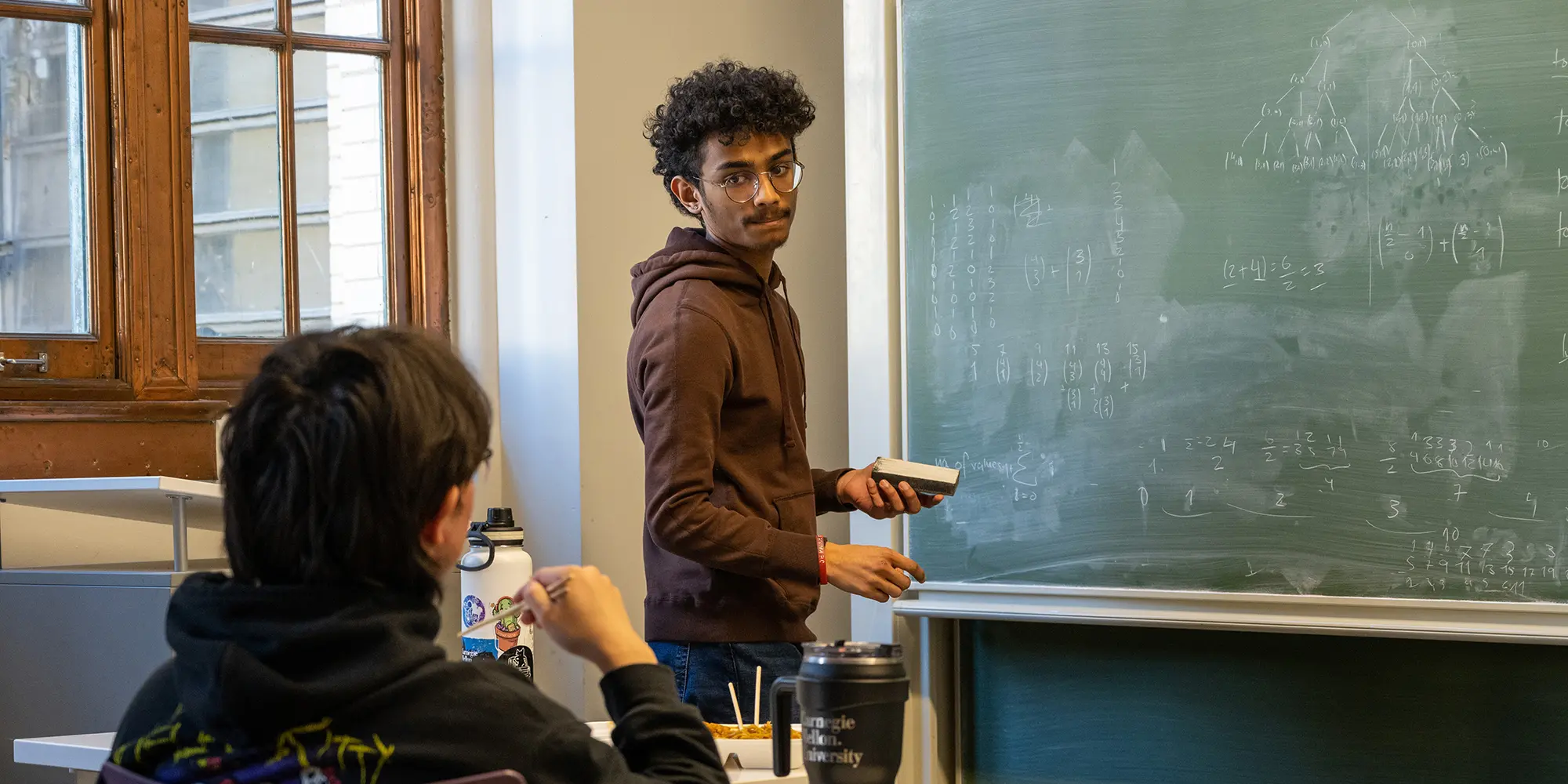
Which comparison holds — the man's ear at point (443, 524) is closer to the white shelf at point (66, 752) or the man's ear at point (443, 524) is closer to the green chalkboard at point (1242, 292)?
the white shelf at point (66, 752)

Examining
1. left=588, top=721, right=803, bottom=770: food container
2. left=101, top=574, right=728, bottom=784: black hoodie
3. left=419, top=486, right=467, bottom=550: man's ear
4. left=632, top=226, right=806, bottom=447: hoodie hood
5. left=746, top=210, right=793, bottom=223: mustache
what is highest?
left=746, top=210, right=793, bottom=223: mustache

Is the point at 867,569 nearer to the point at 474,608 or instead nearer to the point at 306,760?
the point at 474,608

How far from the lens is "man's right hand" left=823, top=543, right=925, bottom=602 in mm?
2035

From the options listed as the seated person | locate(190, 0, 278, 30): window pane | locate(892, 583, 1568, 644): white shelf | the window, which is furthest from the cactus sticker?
locate(190, 0, 278, 30): window pane

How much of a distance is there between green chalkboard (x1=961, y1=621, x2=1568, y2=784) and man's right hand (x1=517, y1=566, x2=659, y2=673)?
171 centimetres

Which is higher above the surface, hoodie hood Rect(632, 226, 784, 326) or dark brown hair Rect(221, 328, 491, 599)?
hoodie hood Rect(632, 226, 784, 326)

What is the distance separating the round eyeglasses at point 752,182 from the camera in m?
2.13

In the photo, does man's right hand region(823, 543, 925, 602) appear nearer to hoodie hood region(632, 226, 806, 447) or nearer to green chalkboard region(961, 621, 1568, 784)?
hoodie hood region(632, 226, 806, 447)

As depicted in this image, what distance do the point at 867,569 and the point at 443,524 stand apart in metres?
1.02

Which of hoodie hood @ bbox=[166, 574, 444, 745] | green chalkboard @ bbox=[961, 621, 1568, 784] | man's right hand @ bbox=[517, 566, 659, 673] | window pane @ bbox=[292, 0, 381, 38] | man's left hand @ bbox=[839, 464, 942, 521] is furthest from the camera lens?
window pane @ bbox=[292, 0, 381, 38]

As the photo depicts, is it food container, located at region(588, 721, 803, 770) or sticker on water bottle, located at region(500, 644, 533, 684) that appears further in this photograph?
sticker on water bottle, located at region(500, 644, 533, 684)

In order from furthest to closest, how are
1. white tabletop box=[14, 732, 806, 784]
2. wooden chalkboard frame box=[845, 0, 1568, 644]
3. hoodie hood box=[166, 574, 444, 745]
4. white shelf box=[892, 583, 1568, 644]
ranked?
wooden chalkboard frame box=[845, 0, 1568, 644] → white shelf box=[892, 583, 1568, 644] → white tabletop box=[14, 732, 806, 784] → hoodie hood box=[166, 574, 444, 745]

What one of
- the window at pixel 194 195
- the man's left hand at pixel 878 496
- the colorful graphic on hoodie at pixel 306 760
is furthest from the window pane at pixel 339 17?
the colorful graphic on hoodie at pixel 306 760

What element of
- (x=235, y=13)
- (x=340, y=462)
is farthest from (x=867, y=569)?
(x=235, y=13)
